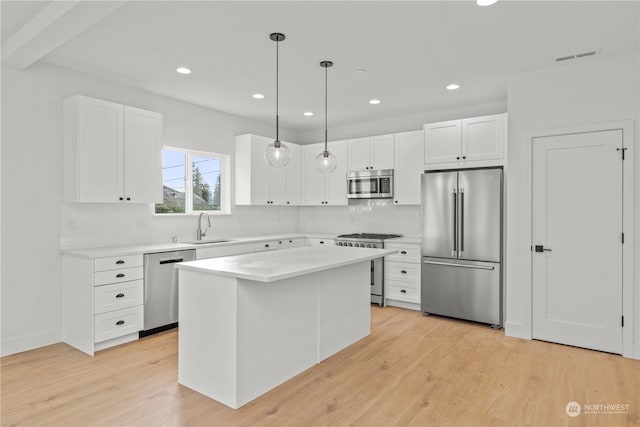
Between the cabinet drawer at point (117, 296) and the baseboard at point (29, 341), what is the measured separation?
2.16 feet

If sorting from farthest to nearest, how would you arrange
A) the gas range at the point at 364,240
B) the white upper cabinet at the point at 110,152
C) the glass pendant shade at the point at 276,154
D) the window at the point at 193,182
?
the gas range at the point at 364,240, the window at the point at 193,182, the white upper cabinet at the point at 110,152, the glass pendant shade at the point at 276,154

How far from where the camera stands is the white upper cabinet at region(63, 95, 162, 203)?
362cm

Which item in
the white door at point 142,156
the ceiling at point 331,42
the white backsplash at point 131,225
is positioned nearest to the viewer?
the ceiling at point 331,42

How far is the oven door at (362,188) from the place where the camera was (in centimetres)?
547

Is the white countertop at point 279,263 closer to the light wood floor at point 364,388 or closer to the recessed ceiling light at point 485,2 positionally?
the light wood floor at point 364,388

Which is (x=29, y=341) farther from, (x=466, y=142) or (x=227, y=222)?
(x=466, y=142)

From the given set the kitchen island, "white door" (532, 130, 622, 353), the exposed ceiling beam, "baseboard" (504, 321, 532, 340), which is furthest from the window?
"white door" (532, 130, 622, 353)

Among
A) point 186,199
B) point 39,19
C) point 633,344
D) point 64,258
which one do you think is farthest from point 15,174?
point 633,344

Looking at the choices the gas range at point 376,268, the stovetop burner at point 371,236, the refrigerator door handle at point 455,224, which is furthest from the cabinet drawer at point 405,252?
the refrigerator door handle at point 455,224

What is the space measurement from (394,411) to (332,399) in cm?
43

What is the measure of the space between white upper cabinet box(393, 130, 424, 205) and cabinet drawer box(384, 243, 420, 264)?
655mm

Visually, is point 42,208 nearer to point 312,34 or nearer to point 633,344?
point 312,34

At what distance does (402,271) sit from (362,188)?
55.1 inches

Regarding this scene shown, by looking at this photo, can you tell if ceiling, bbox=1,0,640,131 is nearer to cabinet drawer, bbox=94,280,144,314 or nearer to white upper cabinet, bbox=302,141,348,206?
white upper cabinet, bbox=302,141,348,206
